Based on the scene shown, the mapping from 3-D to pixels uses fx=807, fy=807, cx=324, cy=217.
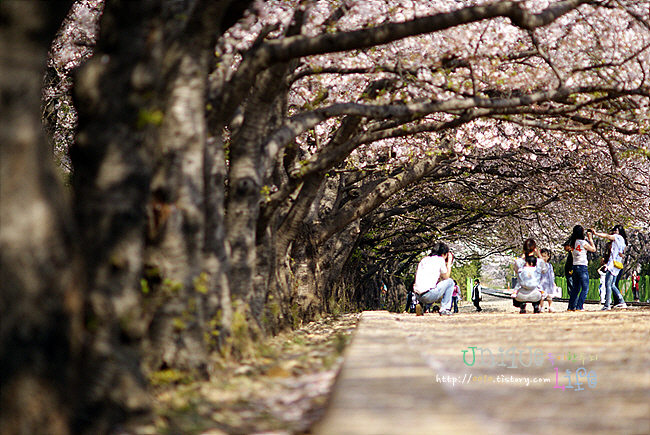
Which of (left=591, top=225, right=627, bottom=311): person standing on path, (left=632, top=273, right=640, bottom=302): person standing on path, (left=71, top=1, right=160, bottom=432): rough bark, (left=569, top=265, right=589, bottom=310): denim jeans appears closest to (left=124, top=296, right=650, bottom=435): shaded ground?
(left=71, top=1, right=160, bottom=432): rough bark

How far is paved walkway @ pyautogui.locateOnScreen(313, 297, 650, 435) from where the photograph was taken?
363cm

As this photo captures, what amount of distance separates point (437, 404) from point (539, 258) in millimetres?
15072

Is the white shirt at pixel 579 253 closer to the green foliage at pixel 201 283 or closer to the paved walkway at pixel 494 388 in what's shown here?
the paved walkway at pixel 494 388

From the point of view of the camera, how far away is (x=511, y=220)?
33250mm

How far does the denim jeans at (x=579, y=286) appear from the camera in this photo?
18.3 meters

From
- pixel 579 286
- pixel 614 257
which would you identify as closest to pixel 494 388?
pixel 614 257

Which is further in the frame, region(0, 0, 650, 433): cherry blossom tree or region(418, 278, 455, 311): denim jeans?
region(418, 278, 455, 311): denim jeans

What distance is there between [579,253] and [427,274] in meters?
4.07

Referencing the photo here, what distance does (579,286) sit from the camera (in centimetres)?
1903

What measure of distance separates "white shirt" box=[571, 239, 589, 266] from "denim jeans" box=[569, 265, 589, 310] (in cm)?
10

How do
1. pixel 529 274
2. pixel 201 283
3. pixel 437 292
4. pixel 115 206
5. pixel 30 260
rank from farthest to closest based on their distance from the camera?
pixel 529 274 < pixel 437 292 < pixel 201 283 < pixel 115 206 < pixel 30 260

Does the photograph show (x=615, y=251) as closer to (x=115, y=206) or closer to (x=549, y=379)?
(x=549, y=379)

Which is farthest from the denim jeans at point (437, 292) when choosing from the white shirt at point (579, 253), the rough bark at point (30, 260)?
the rough bark at point (30, 260)

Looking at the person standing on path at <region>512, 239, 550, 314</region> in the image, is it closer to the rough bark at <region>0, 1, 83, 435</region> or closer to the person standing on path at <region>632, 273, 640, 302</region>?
the rough bark at <region>0, 1, 83, 435</region>
